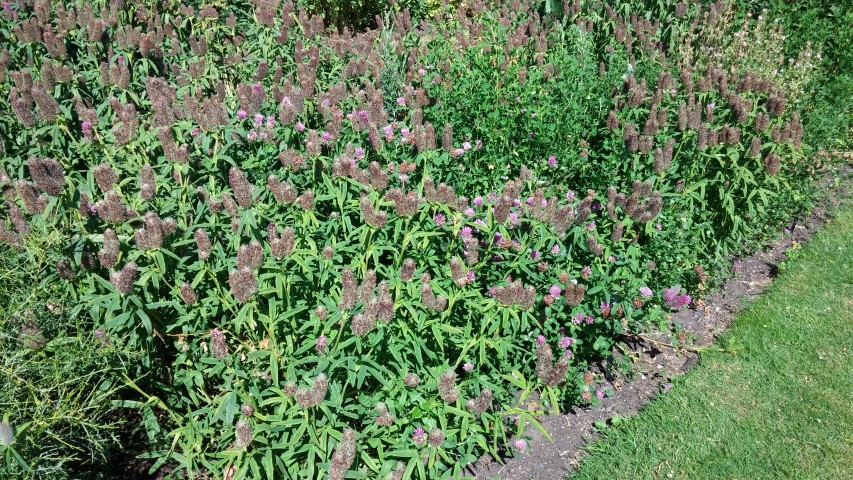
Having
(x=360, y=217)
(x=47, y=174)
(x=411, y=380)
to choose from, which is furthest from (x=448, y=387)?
(x=47, y=174)

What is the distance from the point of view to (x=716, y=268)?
5430 millimetres

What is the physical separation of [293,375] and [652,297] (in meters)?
2.54

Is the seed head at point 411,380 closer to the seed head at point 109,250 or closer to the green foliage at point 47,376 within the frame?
the green foliage at point 47,376

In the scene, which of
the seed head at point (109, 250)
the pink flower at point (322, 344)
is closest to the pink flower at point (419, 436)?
the pink flower at point (322, 344)

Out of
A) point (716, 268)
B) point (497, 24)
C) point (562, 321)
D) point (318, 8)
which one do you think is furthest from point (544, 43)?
point (318, 8)

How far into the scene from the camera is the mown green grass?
3.97 meters

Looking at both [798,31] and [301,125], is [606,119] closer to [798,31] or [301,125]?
[301,125]

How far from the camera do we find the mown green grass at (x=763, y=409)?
3.97m

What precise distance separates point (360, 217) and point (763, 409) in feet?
9.35

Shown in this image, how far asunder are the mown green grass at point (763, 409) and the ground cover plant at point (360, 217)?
0.46 meters

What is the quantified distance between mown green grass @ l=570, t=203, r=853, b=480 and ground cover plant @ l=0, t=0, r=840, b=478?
1.52 feet

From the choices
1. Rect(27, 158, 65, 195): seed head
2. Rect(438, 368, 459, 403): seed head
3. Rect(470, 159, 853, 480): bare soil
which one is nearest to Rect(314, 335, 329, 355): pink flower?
Rect(438, 368, 459, 403): seed head

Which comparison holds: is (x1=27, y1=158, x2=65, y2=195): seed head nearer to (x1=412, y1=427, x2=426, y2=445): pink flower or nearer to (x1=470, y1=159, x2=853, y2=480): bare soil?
(x1=412, y1=427, x2=426, y2=445): pink flower

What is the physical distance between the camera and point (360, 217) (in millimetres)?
4094
